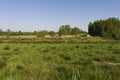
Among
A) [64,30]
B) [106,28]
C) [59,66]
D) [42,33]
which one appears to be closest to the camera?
[59,66]

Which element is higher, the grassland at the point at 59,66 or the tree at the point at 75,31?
the tree at the point at 75,31

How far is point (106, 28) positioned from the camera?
90.9 meters

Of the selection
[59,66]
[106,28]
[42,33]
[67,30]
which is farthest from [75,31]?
[59,66]

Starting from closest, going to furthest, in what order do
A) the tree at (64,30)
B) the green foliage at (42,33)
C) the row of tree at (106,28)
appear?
the row of tree at (106,28)
the green foliage at (42,33)
the tree at (64,30)

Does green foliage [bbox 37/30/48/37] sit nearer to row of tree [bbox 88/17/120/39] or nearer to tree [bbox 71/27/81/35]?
tree [bbox 71/27/81/35]

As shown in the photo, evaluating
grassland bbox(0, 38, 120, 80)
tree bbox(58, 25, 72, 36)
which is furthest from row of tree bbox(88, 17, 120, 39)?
grassland bbox(0, 38, 120, 80)

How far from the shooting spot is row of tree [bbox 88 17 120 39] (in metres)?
88.4

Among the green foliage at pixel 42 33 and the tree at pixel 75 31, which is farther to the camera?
the tree at pixel 75 31

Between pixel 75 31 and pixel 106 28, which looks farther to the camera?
pixel 75 31

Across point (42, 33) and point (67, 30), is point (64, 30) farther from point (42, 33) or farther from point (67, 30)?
point (42, 33)

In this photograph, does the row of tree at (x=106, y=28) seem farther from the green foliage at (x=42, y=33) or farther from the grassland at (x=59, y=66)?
the grassland at (x=59, y=66)

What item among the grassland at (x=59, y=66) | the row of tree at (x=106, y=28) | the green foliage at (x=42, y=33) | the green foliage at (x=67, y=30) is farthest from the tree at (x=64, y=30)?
the grassland at (x=59, y=66)

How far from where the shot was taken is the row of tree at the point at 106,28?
8838 centimetres

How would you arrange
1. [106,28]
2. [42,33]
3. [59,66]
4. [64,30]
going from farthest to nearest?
1. [64,30]
2. [42,33]
3. [106,28]
4. [59,66]
